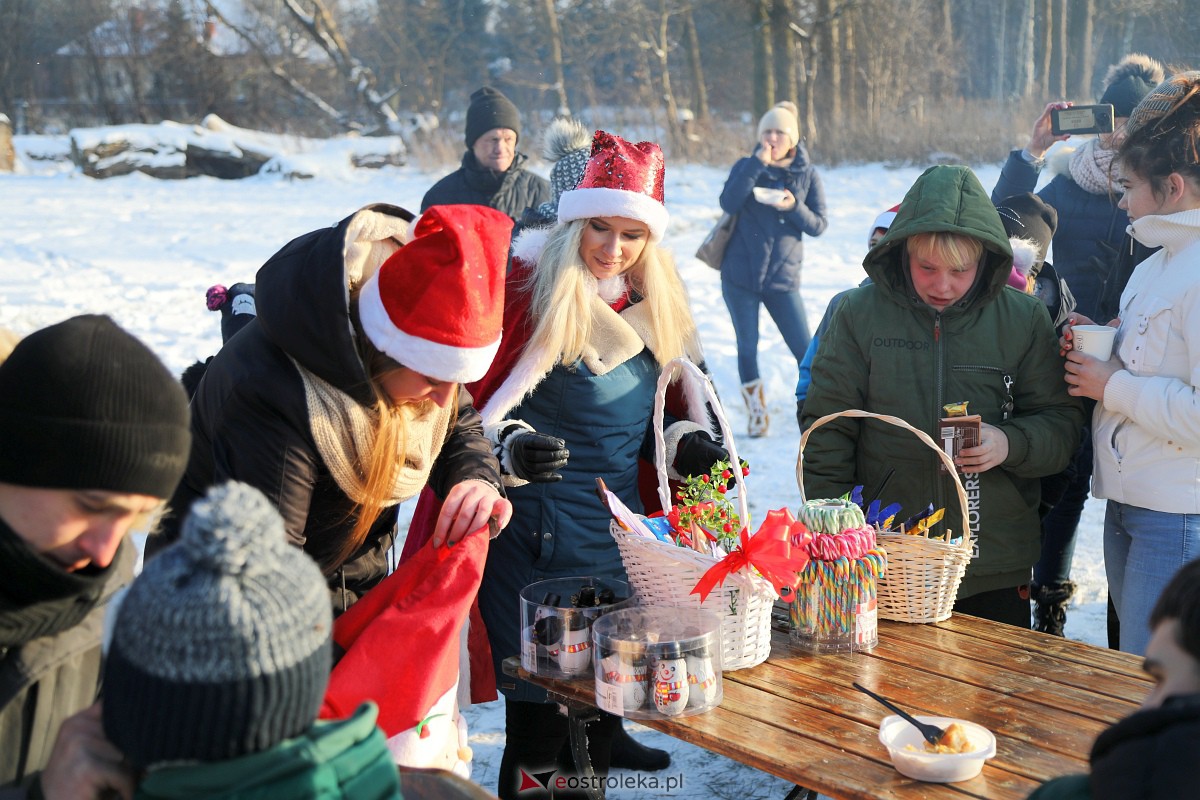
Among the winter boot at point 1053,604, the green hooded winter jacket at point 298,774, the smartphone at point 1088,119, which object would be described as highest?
the smartphone at point 1088,119

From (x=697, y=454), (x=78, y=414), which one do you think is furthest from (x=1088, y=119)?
(x=78, y=414)

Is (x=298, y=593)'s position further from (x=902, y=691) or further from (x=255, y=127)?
(x=255, y=127)

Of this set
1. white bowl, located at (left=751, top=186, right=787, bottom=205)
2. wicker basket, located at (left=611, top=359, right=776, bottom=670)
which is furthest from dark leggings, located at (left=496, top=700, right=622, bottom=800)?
white bowl, located at (left=751, top=186, right=787, bottom=205)

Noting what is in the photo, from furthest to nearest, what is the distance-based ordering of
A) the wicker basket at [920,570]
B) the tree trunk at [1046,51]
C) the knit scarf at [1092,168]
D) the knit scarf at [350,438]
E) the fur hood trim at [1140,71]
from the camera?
1. the tree trunk at [1046,51]
2. the fur hood trim at [1140,71]
3. the knit scarf at [1092,168]
4. the wicker basket at [920,570]
5. the knit scarf at [350,438]

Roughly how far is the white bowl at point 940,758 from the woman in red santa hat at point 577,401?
97 centimetres

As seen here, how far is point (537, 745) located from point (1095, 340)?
1818 millimetres

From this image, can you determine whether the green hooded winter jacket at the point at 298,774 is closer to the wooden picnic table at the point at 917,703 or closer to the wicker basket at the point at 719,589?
the wooden picnic table at the point at 917,703

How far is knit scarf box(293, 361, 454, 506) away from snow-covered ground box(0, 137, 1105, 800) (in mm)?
1544

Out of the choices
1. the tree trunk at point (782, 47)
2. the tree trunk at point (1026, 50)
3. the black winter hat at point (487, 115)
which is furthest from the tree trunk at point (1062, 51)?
the black winter hat at point (487, 115)

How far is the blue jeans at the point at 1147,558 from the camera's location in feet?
8.63

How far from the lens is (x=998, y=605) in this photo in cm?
290

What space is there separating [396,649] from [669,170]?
1580 cm

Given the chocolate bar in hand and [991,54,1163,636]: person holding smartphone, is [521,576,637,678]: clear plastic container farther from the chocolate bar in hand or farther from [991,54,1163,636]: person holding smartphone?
[991,54,1163,636]: person holding smartphone

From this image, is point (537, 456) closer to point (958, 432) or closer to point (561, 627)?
point (561, 627)
